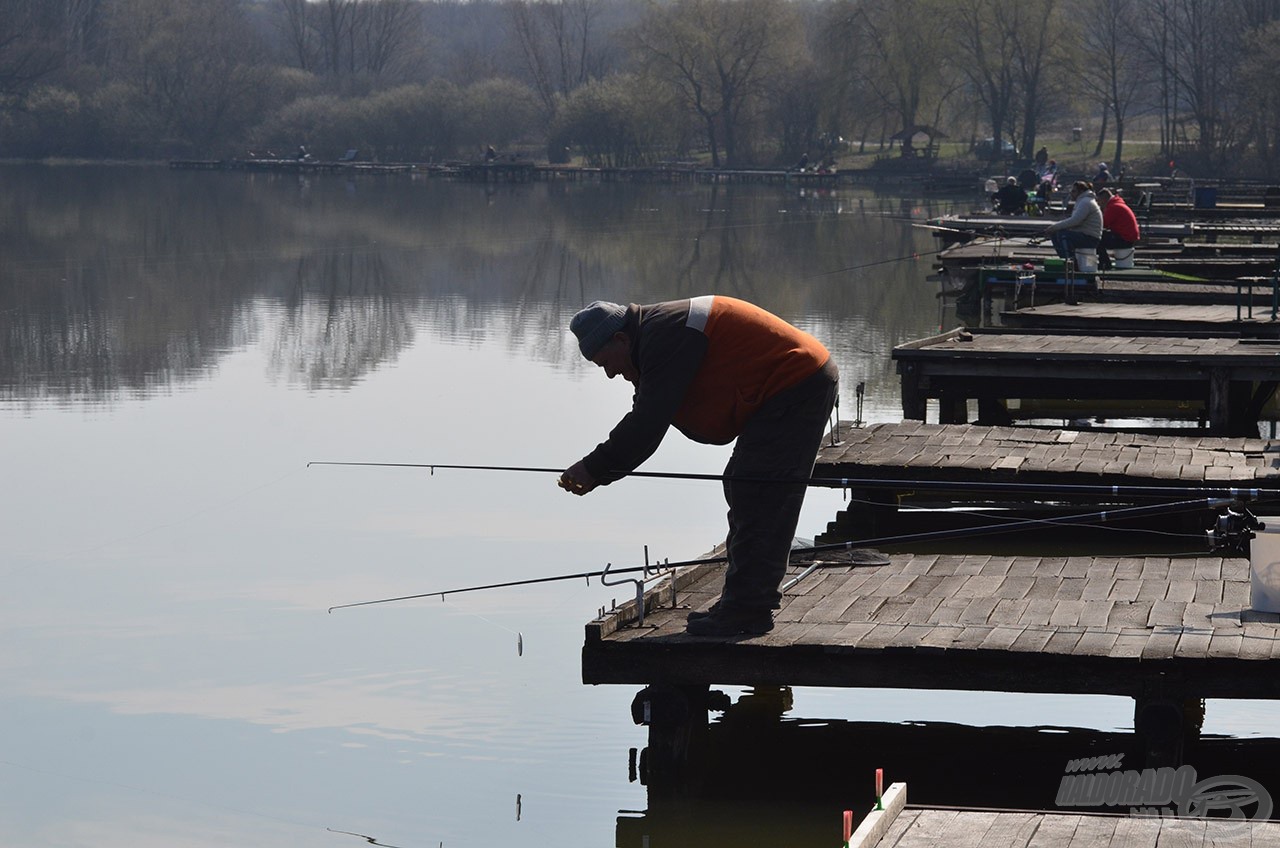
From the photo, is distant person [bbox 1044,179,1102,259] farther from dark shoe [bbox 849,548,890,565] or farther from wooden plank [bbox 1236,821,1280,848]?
wooden plank [bbox 1236,821,1280,848]

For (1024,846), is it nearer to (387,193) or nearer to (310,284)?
(310,284)

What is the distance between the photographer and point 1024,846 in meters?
4.87

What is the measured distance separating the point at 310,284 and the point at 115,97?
6206 cm

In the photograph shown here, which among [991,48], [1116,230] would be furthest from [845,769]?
[991,48]

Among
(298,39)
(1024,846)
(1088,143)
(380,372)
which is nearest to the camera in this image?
(1024,846)

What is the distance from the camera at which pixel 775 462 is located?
646cm

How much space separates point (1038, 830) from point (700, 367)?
6.67 feet

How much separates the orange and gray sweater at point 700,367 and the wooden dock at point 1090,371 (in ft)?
23.1

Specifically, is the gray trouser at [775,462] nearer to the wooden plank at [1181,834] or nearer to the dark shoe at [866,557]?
the dark shoe at [866,557]

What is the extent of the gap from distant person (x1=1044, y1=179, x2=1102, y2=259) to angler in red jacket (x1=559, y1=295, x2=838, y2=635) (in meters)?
13.3

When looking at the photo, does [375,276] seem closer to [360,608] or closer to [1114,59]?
[360,608]

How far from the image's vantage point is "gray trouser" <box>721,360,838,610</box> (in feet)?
21.1

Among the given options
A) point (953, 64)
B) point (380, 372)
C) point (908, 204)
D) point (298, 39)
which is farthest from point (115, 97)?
point (380, 372)

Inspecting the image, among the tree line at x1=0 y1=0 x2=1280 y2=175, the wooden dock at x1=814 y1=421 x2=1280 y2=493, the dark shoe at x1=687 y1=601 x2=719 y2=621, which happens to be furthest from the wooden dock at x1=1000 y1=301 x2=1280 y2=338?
the tree line at x1=0 y1=0 x2=1280 y2=175
